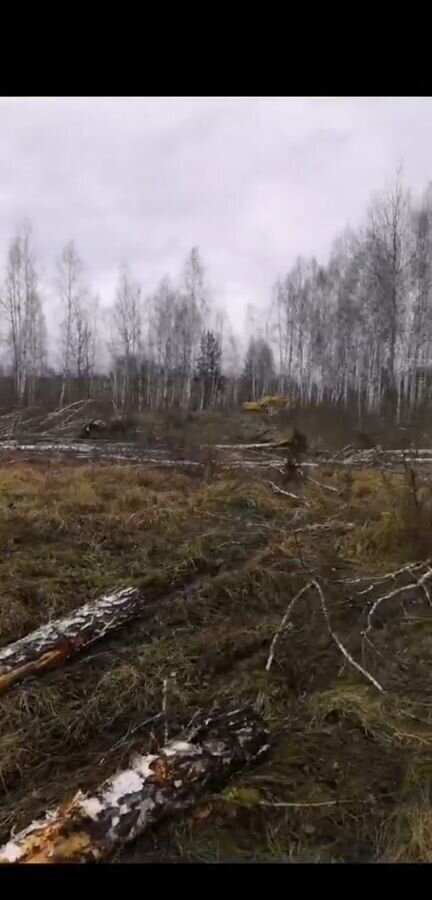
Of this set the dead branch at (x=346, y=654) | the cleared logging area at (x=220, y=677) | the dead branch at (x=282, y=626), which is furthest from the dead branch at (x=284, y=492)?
the dead branch at (x=346, y=654)

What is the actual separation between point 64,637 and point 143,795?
1509mm

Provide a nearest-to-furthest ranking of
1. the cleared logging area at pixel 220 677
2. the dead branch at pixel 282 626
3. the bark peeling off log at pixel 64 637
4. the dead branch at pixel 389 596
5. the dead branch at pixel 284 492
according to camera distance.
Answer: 1. the cleared logging area at pixel 220 677
2. the bark peeling off log at pixel 64 637
3. the dead branch at pixel 282 626
4. the dead branch at pixel 389 596
5. the dead branch at pixel 284 492

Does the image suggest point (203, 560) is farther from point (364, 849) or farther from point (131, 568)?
point (364, 849)

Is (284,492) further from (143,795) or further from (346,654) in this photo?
(143,795)

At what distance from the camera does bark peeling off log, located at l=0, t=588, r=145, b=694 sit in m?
3.51

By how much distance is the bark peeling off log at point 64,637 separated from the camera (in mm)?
3508

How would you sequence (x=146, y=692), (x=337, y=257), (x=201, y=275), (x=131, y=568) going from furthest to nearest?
1. (x=201, y=275)
2. (x=337, y=257)
3. (x=131, y=568)
4. (x=146, y=692)

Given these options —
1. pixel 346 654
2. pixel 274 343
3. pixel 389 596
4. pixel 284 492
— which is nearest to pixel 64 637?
pixel 346 654

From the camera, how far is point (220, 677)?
3.55 m

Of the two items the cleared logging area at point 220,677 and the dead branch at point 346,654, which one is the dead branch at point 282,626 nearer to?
the cleared logging area at point 220,677

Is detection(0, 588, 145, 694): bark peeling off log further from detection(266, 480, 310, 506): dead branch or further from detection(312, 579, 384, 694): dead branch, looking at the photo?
detection(266, 480, 310, 506): dead branch

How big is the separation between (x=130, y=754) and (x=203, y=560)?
8.14ft

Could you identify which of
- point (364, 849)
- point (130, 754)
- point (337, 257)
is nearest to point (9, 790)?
point (130, 754)

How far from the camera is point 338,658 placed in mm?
3740
